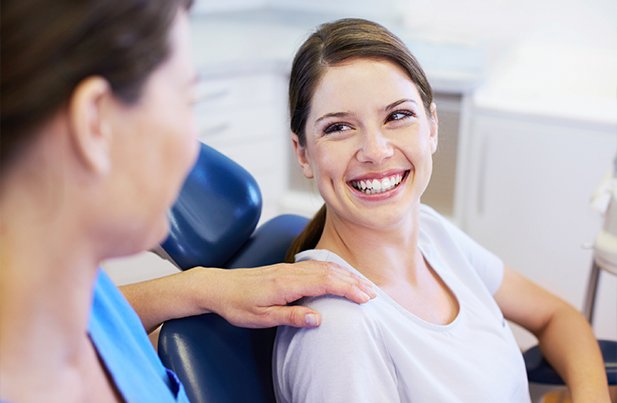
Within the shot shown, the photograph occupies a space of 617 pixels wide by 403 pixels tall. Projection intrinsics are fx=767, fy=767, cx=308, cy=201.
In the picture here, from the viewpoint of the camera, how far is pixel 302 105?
45.9 inches

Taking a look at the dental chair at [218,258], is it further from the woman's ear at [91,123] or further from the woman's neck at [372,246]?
the woman's ear at [91,123]

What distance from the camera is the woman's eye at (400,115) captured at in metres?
1.13

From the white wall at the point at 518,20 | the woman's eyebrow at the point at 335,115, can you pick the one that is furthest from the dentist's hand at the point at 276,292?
the white wall at the point at 518,20

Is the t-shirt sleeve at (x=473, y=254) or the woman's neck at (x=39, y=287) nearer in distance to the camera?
the woman's neck at (x=39, y=287)

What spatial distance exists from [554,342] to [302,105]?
645mm

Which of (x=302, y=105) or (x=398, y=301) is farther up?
(x=302, y=105)

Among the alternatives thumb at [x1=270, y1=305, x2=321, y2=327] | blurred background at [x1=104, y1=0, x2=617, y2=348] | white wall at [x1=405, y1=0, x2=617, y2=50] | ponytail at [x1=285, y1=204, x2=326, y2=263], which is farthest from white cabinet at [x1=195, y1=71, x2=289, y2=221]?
thumb at [x1=270, y1=305, x2=321, y2=327]

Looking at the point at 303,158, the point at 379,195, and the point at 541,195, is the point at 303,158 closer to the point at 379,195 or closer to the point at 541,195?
the point at 379,195

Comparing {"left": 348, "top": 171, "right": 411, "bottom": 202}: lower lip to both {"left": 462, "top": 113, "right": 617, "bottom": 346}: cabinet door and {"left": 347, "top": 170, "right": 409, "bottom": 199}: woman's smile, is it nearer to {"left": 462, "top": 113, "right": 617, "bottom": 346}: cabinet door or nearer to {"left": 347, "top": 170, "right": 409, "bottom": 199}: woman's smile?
{"left": 347, "top": 170, "right": 409, "bottom": 199}: woman's smile

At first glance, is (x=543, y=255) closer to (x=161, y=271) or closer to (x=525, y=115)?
(x=525, y=115)

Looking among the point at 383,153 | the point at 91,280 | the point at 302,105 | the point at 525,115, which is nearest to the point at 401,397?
the point at 383,153

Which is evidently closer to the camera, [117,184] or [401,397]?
[117,184]

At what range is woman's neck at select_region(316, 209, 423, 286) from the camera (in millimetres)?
1181

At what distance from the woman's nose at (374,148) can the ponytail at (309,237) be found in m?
0.19
